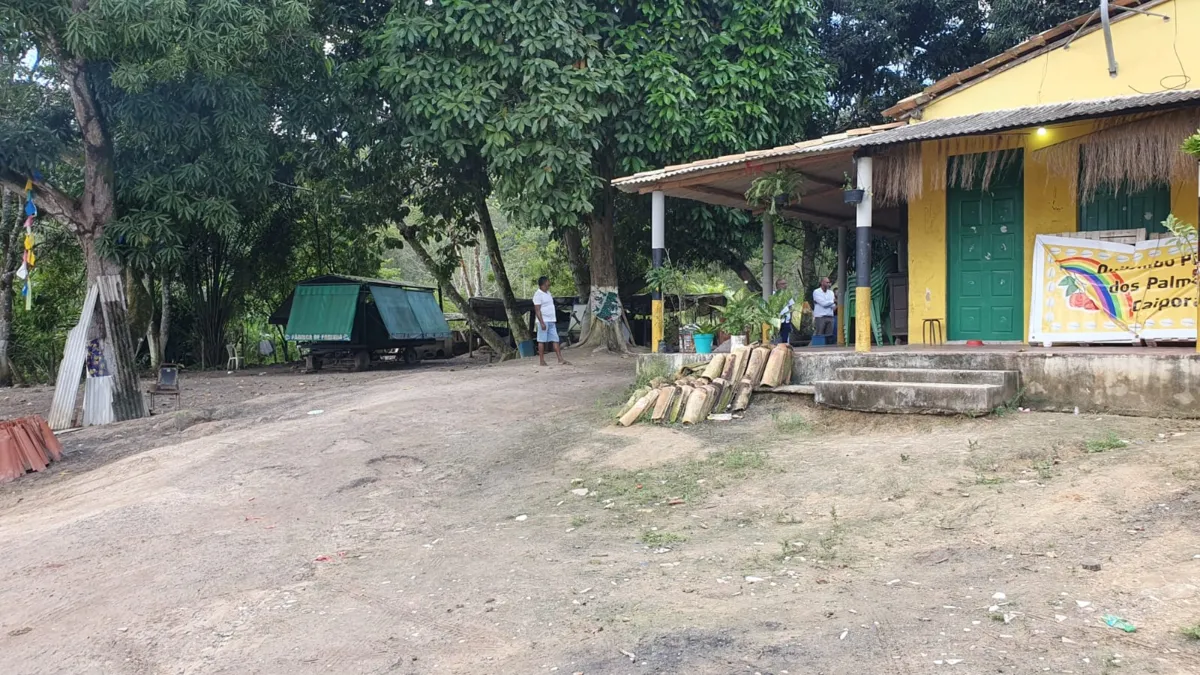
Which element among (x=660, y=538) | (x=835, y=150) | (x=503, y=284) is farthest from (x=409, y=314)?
(x=660, y=538)

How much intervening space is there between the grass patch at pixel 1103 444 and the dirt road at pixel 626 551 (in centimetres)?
2

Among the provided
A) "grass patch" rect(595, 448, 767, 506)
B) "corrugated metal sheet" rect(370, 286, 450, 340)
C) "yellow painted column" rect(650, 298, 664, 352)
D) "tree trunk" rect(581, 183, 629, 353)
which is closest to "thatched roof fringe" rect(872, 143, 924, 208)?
"yellow painted column" rect(650, 298, 664, 352)

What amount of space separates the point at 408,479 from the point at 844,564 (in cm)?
427

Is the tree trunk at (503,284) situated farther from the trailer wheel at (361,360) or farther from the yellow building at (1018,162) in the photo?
the yellow building at (1018,162)

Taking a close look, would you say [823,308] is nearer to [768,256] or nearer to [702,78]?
[768,256]

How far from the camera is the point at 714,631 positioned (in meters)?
3.71

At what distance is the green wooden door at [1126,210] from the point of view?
9.12 m

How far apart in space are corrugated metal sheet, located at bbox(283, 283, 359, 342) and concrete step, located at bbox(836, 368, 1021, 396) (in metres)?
13.2

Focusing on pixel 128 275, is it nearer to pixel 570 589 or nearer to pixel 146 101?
pixel 146 101

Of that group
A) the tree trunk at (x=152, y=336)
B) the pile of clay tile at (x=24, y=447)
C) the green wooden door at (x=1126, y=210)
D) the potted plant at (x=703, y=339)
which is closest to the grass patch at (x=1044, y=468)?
the green wooden door at (x=1126, y=210)

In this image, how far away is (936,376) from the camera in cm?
806

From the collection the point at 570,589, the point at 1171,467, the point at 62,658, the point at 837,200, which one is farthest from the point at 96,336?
the point at 1171,467

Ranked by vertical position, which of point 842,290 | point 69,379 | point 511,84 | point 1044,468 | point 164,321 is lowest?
point 1044,468

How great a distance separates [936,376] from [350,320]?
14.0 meters
